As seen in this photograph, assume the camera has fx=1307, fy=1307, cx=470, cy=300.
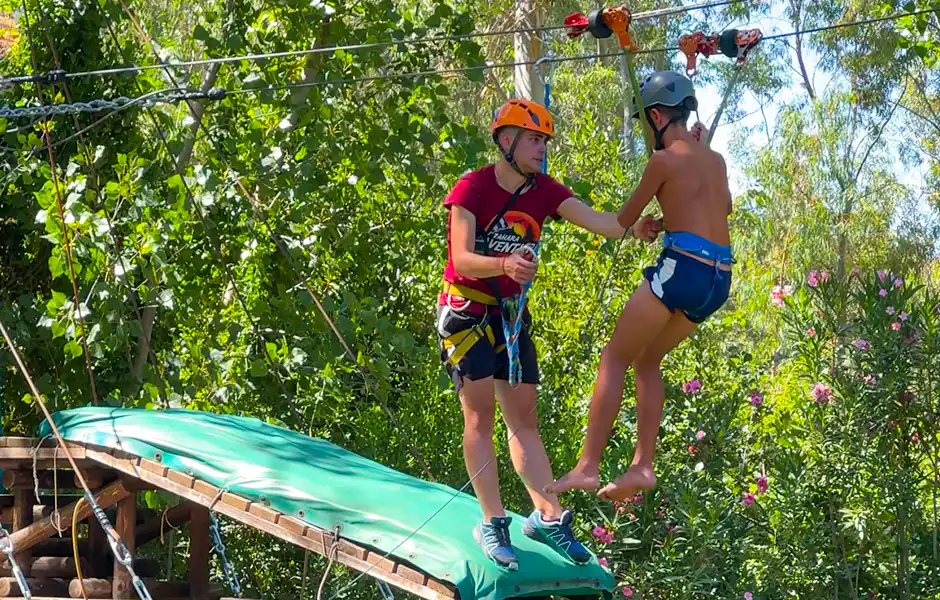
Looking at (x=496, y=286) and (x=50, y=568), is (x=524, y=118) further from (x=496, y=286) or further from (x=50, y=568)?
(x=50, y=568)

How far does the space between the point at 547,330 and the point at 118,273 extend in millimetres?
2718

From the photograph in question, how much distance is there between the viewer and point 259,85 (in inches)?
297

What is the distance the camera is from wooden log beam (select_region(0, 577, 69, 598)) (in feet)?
20.6

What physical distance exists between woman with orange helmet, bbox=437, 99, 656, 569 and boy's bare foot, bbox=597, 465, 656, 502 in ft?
0.93

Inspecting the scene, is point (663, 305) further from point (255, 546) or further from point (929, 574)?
point (255, 546)

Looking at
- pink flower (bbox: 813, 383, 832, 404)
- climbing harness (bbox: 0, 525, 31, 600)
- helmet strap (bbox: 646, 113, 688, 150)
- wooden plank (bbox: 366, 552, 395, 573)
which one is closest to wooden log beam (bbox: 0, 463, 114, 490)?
climbing harness (bbox: 0, 525, 31, 600)

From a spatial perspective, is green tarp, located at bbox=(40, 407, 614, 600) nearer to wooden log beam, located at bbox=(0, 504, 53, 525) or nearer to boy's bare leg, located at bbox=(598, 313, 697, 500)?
boy's bare leg, located at bbox=(598, 313, 697, 500)

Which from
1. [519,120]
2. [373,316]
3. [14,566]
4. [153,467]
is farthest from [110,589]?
[519,120]

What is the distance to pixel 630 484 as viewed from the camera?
457cm

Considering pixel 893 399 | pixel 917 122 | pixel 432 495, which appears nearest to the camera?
→ pixel 432 495

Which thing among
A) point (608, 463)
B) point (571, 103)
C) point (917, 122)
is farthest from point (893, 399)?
point (917, 122)

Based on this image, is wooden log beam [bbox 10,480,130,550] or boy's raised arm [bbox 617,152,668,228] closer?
boy's raised arm [bbox 617,152,668,228]

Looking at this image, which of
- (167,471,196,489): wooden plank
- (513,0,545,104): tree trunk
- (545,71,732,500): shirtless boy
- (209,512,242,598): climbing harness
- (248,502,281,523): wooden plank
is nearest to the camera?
(545,71,732,500): shirtless boy

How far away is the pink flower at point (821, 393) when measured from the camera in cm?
670
